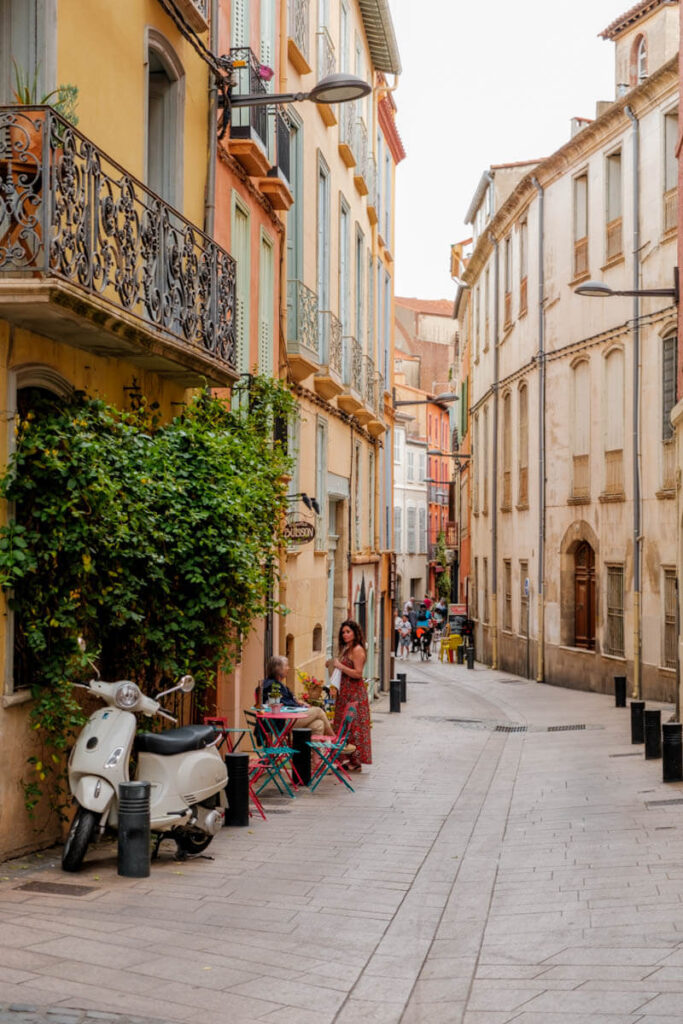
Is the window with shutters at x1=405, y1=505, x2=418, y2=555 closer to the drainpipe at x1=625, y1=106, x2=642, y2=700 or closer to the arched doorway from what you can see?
the arched doorway

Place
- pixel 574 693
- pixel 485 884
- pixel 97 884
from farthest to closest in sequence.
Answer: pixel 574 693
pixel 485 884
pixel 97 884

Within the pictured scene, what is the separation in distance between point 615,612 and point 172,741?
2041 centimetres

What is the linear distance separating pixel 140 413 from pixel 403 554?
64742 mm

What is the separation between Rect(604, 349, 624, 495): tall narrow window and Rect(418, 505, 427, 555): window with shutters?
5140 centimetres

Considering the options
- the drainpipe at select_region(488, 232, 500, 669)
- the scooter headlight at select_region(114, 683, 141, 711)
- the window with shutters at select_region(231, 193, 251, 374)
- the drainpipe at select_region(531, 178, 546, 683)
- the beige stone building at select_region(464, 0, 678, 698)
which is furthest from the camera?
the drainpipe at select_region(488, 232, 500, 669)

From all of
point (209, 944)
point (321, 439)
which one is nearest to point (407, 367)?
point (321, 439)

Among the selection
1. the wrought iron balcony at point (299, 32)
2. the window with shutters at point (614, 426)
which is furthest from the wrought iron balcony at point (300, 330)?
the window with shutters at point (614, 426)

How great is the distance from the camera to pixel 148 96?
12.4 meters

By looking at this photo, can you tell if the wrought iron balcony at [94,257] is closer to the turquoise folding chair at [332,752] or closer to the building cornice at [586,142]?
the turquoise folding chair at [332,752]

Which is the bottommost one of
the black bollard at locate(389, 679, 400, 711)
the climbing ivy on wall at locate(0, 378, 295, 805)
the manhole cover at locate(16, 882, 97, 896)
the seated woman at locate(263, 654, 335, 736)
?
the black bollard at locate(389, 679, 400, 711)

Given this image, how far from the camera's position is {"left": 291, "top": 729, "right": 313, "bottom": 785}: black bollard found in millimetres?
13219

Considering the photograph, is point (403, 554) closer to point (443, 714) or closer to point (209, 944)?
point (443, 714)

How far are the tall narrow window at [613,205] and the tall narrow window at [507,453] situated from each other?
28.5ft

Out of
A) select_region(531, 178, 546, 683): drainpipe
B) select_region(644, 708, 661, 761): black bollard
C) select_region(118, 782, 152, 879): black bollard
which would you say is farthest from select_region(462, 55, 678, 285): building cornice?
select_region(118, 782, 152, 879): black bollard
